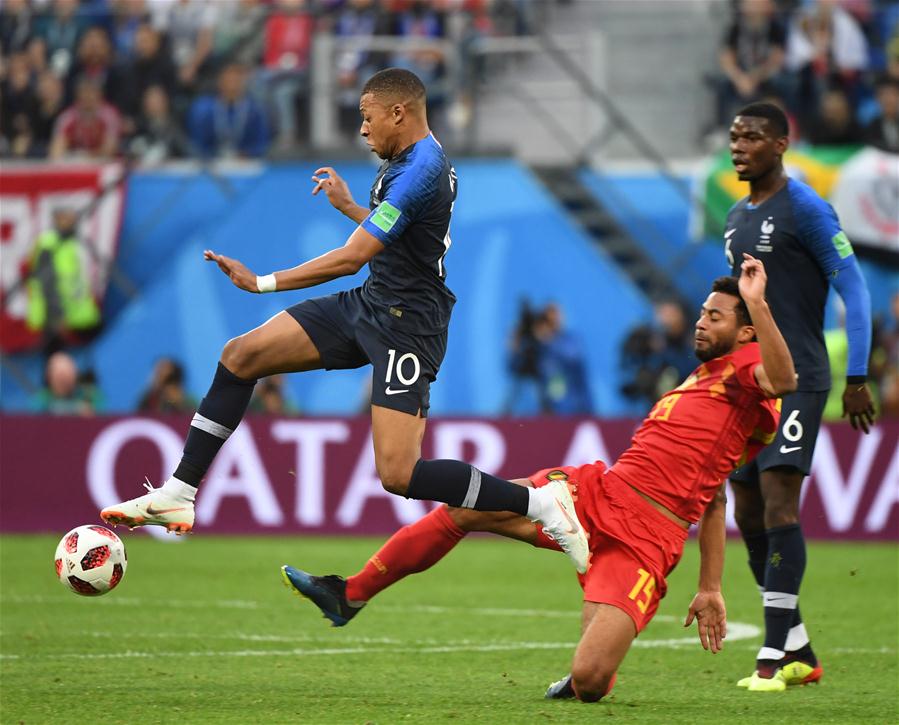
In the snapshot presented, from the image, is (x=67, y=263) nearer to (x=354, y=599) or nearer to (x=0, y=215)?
(x=0, y=215)

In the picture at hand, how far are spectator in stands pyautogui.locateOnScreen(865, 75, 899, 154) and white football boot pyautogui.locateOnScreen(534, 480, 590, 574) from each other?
11893 mm

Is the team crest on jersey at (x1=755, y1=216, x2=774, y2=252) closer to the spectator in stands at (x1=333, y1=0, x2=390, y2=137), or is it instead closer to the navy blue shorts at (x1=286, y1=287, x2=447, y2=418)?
the navy blue shorts at (x1=286, y1=287, x2=447, y2=418)

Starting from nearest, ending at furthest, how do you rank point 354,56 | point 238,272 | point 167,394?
point 238,272 → point 167,394 → point 354,56

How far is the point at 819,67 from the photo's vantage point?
1823 centimetres

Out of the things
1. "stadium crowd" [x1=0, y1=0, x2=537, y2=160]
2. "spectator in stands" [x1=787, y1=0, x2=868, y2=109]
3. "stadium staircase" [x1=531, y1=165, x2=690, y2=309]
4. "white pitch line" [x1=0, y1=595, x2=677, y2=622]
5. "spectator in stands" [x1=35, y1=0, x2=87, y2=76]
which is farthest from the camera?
"spectator in stands" [x1=35, y1=0, x2=87, y2=76]

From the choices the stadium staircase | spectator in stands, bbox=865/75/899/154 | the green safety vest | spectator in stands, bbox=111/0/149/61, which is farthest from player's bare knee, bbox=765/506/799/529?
spectator in stands, bbox=111/0/149/61

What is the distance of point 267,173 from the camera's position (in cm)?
1928

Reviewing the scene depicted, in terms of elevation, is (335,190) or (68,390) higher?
(335,190)

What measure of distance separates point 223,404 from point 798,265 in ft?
9.08

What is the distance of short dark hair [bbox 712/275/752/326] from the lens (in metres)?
7.10

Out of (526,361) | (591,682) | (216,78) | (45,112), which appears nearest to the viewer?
(591,682)

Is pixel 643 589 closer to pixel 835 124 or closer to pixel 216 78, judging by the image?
pixel 835 124

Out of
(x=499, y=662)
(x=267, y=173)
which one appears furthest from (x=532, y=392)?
(x=499, y=662)

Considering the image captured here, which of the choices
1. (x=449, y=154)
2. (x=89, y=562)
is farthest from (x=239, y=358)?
(x=449, y=154)
